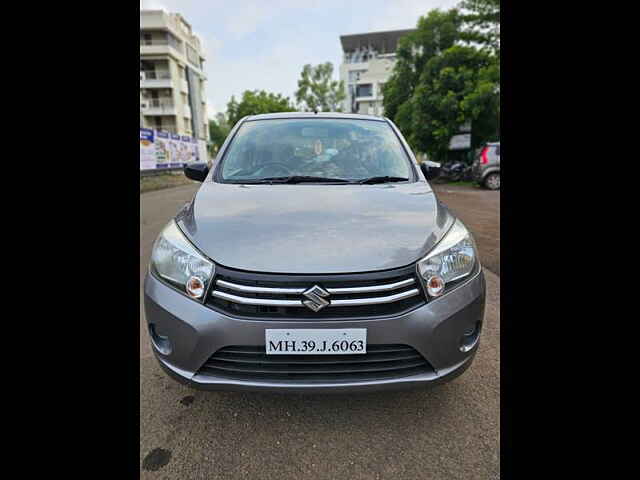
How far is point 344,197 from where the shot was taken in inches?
72.5

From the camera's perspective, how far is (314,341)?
132cm

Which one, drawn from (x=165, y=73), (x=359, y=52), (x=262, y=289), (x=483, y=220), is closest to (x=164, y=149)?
(x=483, y=220)

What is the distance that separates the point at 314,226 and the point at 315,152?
990 mm

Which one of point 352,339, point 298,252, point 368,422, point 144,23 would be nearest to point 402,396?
point 368,422

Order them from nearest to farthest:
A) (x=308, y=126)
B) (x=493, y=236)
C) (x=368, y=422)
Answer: (x=368, y=422) → (x=308, y=126) → (x=493, y=236)

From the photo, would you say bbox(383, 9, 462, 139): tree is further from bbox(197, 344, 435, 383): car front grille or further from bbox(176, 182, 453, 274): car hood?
bbox(197, 344, 435, 383): car front grille

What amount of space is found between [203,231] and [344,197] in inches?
29.0

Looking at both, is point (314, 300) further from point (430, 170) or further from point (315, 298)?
point (430, 170)

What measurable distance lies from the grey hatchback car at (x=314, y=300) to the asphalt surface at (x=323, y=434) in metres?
0.24

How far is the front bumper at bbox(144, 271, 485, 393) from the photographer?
52.2 inches

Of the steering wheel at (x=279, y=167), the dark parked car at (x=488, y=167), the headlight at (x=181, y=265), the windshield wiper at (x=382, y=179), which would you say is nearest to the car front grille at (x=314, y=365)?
the headlight at (x=181, y=265)

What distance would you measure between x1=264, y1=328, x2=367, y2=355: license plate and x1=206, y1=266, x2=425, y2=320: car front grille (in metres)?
0.05

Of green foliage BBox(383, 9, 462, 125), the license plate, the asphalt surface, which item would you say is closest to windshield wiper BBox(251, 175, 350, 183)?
the license plate

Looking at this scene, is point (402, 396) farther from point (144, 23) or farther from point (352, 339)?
point (144, 23)
